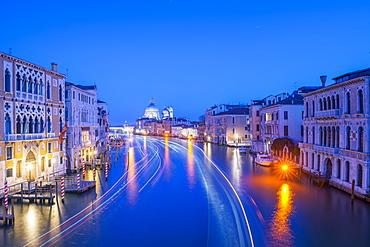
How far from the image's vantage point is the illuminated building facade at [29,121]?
24.9 meters

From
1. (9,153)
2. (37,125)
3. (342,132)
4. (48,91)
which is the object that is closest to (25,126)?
(37,125)

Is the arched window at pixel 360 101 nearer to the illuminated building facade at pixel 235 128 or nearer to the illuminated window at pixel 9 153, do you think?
the illuminated window at pixel 9 153

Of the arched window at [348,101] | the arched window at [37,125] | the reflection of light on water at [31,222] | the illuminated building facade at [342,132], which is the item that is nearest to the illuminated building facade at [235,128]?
the illuminated building facade at [342,132]

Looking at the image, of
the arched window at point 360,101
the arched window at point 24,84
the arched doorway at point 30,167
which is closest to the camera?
the arched window at point 360,101

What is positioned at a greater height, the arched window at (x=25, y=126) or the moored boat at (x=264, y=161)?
the arched window at (x=25, y=126)

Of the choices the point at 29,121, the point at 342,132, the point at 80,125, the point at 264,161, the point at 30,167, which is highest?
the point at 29,121

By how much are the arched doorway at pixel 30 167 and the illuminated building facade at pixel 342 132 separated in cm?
2614

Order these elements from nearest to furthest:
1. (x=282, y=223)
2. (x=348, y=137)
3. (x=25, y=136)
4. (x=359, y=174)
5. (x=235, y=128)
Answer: (x=282, y=223) → (x=359, y=174) → (x=348, y=137) → (x=25, y=136) → (x=235, y=128)

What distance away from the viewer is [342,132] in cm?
2709

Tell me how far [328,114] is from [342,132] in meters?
3.02

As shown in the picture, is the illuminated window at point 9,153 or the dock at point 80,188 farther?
the dock at point 80,188

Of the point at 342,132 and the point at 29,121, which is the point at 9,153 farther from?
the point at 342,132

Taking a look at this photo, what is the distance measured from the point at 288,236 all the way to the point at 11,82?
23360 millimetres

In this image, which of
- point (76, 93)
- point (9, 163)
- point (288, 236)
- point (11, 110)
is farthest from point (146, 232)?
point (76, 93)
